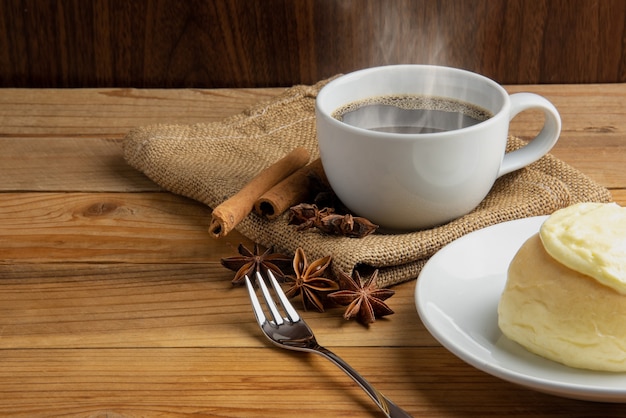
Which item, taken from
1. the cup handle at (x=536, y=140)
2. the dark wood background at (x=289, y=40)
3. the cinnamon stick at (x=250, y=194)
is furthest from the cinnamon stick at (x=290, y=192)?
the dark wood background at (x=289, y=40)

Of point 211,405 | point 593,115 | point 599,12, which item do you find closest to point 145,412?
point 211,405

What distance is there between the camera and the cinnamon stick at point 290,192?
3.81ft

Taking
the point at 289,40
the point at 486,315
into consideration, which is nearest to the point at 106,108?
the point at 289,40

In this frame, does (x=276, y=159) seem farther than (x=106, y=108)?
No

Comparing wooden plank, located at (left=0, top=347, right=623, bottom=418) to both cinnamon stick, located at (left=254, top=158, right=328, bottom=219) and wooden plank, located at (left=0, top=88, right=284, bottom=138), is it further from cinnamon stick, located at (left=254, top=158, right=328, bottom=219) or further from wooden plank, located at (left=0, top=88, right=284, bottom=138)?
wooden plank, located at (left=0, top=88, right=284, bottom=138)

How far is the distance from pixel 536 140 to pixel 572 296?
45 cm

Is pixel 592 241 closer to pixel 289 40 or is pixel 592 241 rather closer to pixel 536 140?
pixel 536 140

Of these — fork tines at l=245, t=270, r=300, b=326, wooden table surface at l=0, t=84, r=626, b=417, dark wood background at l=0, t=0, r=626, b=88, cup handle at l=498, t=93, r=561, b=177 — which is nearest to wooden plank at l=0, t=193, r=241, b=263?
wooden table surface at l=0, t=84, r=626, b=417

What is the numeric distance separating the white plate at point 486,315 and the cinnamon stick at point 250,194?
0.95ft

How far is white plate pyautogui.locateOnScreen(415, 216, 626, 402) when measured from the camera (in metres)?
0.77

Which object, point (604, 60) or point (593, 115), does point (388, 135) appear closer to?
point (593, 115)

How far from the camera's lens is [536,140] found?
4.00ft

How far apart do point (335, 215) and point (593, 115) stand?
0.67 m

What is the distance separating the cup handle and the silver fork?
39cm
